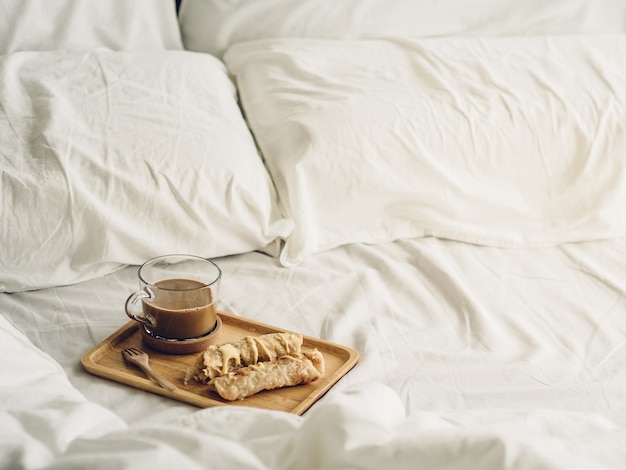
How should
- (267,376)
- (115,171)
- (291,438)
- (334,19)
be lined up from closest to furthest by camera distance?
(291,438), (267,376), (115,171), (334,19)

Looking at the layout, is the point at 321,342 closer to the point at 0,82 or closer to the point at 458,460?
the point at 458,460

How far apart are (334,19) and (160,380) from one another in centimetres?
89

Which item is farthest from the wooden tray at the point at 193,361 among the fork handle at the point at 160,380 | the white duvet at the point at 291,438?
the white duvet at the point at 291,438

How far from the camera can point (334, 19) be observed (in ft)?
5.15

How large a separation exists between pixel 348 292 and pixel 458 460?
589 mm

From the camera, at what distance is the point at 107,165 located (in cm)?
116

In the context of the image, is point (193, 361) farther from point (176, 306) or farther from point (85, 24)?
point (85, 24)

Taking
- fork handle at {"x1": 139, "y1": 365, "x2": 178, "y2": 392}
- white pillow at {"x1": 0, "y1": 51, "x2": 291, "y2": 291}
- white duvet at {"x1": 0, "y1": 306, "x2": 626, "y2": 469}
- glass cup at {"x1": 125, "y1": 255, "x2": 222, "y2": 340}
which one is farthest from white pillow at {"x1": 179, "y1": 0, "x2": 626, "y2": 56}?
white duvet at {"x1": 0, "y1": 306, "x2": 626, "y2": 469}

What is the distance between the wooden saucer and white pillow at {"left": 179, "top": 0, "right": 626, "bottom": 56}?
748 millimetres

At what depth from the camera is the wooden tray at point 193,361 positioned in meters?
0.91

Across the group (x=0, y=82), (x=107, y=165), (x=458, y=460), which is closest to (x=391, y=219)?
(x=107, y=165)

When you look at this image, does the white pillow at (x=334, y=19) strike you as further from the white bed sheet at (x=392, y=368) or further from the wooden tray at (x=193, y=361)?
the wooden tray at (x=193, y=361)

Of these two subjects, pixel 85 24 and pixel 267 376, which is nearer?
pixel 267 376

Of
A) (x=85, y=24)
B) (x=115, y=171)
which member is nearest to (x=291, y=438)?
(x=115, y=171)
